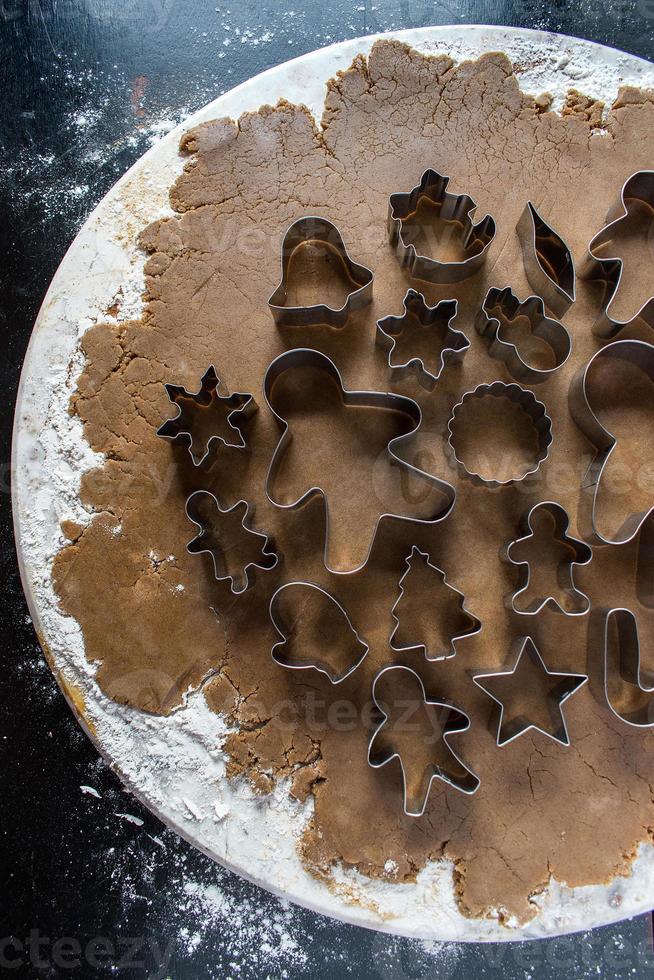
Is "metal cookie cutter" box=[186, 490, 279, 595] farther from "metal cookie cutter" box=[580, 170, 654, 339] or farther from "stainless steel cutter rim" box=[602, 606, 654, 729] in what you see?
"metal cookie cutter" box=[580, 170, 654, 339]

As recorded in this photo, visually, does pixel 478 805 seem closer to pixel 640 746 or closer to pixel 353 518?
pixel 640 746

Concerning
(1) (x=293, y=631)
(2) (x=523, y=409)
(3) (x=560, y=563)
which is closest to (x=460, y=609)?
(3) (x=560, y=563)

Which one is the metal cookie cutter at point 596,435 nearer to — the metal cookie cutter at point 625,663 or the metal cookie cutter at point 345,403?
Result: the metal cookie cutter at point 625,663

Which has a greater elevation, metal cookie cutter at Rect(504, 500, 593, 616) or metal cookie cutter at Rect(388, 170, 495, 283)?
metal cookie cutter at Rect(388, 170, 495, 283)

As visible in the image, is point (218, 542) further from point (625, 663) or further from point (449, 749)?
point (625, 663)

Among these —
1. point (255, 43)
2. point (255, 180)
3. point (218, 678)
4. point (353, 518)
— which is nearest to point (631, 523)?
point (353, 518)

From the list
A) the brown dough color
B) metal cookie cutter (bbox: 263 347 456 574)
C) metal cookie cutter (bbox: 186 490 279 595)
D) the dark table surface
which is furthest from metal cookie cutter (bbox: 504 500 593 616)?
the dark table surface
